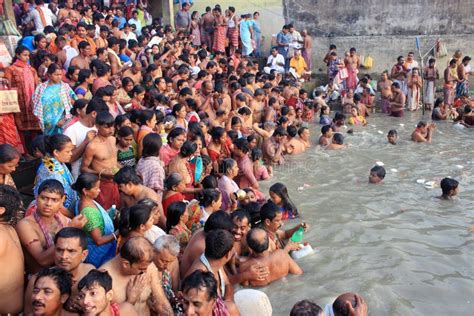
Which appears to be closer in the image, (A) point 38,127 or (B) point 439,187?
(A) point 38,127

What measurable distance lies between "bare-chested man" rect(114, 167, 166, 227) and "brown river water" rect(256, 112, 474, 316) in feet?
5.09

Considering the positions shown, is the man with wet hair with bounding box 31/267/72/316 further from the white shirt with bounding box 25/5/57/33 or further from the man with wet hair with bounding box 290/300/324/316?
Result: the white shirt with bounding box 25/5/57/33

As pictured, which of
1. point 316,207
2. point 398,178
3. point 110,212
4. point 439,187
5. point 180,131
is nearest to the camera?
point 110,212

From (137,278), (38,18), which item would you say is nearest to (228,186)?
(137,278)

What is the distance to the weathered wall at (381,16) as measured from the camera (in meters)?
15.2

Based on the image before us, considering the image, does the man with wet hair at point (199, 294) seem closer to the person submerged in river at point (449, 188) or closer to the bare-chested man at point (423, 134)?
the person submerged in river at point (449, 188)

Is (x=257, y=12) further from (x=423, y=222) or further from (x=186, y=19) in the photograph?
(x=423, y=222)

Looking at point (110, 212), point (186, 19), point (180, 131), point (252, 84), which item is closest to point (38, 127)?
point (180, 131)

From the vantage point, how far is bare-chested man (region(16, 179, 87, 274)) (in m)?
3.46

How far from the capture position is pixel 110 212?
15.3ft

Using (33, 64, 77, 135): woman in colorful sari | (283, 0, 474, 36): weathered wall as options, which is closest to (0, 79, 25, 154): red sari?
(33, 64, 77, 135): woman in colorful sari

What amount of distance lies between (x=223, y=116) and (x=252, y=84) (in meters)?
2.85

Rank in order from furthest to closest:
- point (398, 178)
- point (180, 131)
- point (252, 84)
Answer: point (252, 84), point (398, 178), point (180, 131)

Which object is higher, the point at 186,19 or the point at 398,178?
the point at 186,19
